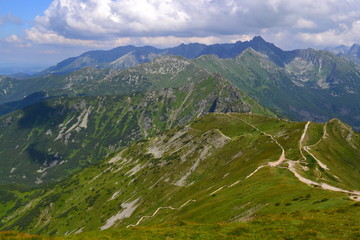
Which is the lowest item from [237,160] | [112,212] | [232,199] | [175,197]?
[112,212]

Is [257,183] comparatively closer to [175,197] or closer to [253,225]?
[253,225]

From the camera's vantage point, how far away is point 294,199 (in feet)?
217

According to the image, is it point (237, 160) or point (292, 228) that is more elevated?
point (292, 228)

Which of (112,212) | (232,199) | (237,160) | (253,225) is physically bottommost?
(112,212)

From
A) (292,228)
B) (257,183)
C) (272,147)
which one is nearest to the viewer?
(292,228)

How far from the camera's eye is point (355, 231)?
38.6m

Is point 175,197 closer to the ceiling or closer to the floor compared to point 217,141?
closer to the floor

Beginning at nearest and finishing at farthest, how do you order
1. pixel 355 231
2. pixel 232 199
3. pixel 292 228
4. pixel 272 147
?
pixel 355 231 → pixel 292 228 → pixel 232 199 → pixel 272 147

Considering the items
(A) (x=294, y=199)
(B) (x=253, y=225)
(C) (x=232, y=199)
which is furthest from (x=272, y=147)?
(B) (x=253, y=225)

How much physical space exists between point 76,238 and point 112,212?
540 feet

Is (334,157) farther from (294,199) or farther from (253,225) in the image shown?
(253,225)

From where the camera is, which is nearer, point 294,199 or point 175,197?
point 294,199

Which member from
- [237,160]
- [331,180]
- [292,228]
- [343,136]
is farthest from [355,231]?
[343,136]

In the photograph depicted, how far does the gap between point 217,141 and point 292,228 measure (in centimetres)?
15605
